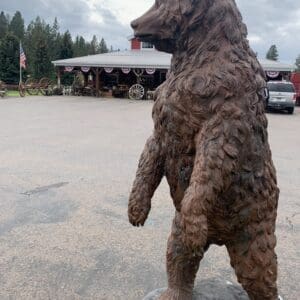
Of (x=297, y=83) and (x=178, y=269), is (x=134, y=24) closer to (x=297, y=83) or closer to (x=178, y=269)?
(x=178, y=269)

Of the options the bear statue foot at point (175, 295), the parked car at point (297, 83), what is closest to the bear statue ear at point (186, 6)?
the bear statue foot at point (175, 295)

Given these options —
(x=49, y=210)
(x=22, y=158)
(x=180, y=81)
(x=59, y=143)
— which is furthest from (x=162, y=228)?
(x=59, y=143)

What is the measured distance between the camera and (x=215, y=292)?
244cm

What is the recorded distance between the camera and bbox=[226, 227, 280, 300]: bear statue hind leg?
6.24ft

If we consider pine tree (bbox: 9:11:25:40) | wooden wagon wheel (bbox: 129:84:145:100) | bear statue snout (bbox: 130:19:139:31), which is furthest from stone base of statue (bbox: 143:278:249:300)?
pine tree (bbox: 9:11:25:40)

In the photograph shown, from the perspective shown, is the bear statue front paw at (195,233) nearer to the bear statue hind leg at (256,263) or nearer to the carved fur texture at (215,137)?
the carved fur texture at (215,137)

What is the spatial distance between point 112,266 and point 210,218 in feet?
6.31

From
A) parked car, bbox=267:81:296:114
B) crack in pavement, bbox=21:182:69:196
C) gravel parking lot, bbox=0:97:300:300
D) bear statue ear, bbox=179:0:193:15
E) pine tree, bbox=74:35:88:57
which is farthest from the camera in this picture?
pine tree, bbox=74:35:88:57

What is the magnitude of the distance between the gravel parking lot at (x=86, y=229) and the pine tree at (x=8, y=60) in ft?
109

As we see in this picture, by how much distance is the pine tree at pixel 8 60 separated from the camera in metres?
39.4

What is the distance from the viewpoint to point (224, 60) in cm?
172

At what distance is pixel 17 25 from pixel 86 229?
74213 millimetres

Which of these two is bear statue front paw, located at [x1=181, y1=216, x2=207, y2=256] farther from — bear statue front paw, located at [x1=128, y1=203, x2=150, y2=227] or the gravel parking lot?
the gravel parking lot

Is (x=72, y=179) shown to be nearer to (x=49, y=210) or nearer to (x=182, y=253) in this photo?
(x=49, y=210)
